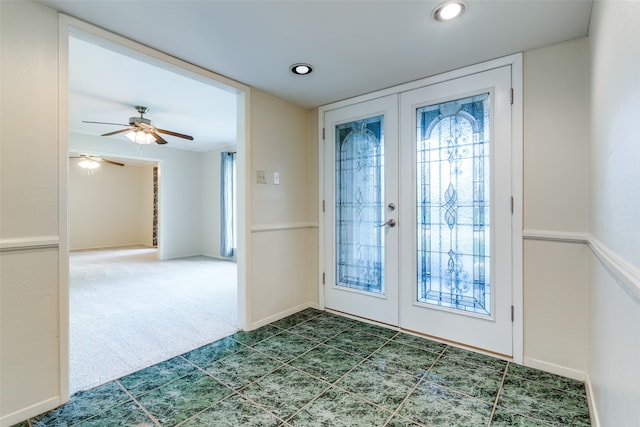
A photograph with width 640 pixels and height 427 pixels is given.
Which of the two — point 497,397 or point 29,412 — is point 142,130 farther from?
point 497,397

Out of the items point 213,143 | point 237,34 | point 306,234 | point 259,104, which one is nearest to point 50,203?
point 237,34

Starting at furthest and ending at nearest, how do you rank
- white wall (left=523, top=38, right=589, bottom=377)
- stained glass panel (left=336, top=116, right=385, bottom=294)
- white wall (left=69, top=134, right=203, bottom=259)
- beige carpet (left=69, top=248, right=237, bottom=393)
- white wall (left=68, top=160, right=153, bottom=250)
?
white wall (left=68, top=160, right=153, bottom=250)
white wall (left=69, top=134, right=203, bottom=259)
stained glass panel (left=336, top=116, right=385, bottom=294)
beige carpet (left=69, top=248, right=237, bottom=393)
white wall (left=523, top=38, right=589, bottom=377)

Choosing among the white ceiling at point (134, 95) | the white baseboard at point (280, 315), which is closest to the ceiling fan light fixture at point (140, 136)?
the white ceiling at point (134, 95)

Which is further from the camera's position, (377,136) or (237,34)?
(377,136)

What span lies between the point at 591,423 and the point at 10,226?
121 inches

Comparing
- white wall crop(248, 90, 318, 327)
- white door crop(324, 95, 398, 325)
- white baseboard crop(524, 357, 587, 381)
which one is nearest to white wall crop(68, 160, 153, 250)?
white wall crop(248, 90, 318, 327)

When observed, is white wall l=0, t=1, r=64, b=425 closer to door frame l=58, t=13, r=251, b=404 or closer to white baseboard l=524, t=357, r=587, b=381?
door frame l=58, t=13, r=251, b=404

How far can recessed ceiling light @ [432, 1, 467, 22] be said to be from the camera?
5.23 ft

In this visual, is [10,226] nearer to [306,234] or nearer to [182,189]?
[306,234]

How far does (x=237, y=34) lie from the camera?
6.17ft

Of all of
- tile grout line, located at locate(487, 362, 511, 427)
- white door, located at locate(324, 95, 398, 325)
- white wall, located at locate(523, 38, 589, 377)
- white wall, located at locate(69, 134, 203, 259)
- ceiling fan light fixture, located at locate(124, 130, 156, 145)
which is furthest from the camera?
white wall, located at locate(69, 134, 203, 259)

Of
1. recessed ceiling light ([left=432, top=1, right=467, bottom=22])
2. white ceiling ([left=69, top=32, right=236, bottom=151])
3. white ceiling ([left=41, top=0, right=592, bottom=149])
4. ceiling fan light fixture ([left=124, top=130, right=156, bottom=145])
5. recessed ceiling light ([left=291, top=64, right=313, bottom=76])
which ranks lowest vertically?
ceiling fan light fixture ([left=124, top=130, right=156, bottom=145])

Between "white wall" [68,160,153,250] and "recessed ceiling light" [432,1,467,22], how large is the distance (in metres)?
8.94

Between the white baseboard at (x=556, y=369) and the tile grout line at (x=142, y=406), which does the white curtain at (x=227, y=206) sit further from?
the white baseboard at (x=556, y=369)
